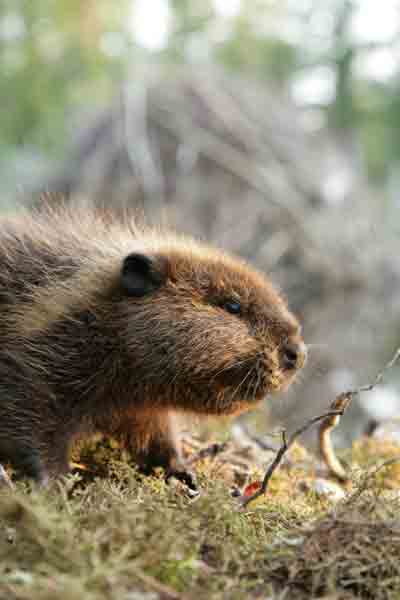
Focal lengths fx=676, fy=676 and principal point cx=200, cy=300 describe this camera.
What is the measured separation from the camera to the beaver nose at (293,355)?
3531 millimetres

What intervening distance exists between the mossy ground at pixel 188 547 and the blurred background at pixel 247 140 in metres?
7.04

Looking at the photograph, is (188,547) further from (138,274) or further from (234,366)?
(138,274)

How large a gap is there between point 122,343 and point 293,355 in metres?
0.90

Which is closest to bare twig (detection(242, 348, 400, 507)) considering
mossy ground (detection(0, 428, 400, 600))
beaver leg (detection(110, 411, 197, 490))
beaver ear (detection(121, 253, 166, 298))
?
mossy ground (detection(0, 428, 400, 600))

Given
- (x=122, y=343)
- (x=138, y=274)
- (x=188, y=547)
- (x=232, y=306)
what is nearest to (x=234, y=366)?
(x=232, y=306)

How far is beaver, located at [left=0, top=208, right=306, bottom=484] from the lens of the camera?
322 centimetres

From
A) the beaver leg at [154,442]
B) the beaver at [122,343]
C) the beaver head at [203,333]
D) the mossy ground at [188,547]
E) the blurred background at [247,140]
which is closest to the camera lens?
the mossy ground at [188,547]

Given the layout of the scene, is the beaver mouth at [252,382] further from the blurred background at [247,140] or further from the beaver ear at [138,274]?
the blurred background at [247,140]

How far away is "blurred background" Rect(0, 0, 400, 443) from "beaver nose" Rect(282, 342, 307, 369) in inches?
235

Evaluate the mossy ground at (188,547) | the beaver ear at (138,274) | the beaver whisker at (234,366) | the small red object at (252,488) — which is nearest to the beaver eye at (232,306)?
the beaver whisker at (234,366)

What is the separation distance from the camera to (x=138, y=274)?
3.46m

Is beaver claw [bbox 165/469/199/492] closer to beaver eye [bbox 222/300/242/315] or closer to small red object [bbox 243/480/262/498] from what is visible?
small red object [bbox 243/480/262/498]

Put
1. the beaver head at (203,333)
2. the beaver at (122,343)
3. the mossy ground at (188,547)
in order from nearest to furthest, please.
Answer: the mossy ground at (188,547), the beaver at (122,343), the beaver head at (203,333)

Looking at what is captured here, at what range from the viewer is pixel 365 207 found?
43.8 feet
